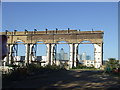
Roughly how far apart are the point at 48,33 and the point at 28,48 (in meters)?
6.81

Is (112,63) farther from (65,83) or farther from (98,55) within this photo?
(65,83)

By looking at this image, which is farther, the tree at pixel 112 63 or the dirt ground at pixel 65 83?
the tree at pixel 112 63

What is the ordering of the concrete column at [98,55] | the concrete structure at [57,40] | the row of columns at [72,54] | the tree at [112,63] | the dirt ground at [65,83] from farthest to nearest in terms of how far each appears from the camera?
1. the concrete structure at [57,40]
2. the row of columns at [72,54]
3. the concrete column at [98,55]
4. the tree at [112,63]
5. the dirt ground at [65,83]

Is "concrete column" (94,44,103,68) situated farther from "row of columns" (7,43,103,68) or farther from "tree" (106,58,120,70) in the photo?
"tree" (106,58,120,70)

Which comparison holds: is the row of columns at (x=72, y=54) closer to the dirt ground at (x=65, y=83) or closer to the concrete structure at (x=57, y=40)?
the concrete structure at (x=57, y=40)

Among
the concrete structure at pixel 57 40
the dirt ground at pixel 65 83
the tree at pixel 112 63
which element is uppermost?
the concrete structure at pixel 57 40

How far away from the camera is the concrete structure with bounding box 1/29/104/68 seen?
53.4 metres

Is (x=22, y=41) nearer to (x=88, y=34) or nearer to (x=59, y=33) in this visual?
(x=59, y=33)

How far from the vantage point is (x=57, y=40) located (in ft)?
185

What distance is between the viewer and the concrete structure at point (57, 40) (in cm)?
5338

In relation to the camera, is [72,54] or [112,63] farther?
[72,54]

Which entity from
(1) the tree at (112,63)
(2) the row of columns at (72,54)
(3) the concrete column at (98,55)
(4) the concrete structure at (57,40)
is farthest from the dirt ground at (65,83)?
(4) the concrete structure at (57,40)

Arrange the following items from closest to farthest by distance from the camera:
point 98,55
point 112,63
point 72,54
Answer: point 112,63
point 98,55
point 72,54

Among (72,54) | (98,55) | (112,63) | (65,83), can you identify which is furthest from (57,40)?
(65,83)
